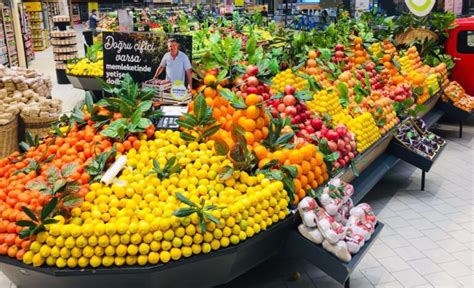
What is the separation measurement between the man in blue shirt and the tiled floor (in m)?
1.54

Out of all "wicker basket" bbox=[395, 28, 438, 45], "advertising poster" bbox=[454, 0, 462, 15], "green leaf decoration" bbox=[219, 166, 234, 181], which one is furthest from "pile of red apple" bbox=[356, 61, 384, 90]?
"advertising poster" bbox=[454, 0, 462, 15]

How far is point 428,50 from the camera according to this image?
7570 millimetres

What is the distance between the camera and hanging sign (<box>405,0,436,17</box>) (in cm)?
778

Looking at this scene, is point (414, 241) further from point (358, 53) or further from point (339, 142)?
point (358, 53)

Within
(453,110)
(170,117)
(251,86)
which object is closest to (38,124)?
(170,117)

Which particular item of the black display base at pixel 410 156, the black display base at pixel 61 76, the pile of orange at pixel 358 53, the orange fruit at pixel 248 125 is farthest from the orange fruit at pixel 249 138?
the black display base at pixel 61 76

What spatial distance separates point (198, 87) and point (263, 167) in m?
1.18

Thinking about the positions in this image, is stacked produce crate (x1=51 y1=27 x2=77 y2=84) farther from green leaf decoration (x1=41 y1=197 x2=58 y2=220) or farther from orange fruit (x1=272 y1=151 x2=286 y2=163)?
green leaf decoration (x1=41 y1=197 x2=58 y2=220)

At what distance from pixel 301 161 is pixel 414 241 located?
155cm

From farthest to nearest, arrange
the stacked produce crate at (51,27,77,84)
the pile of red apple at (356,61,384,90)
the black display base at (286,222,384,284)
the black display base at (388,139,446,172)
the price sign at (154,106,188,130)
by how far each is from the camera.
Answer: the stacked produce crate at (51,27,77,84), the pile of red apple at (356,61,384,90), the black display base at (388,139,446,172), the price sign at (154,106,188,130), the black display base at (286,222,384,284)

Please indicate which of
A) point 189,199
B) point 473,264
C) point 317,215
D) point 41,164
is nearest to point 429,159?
point 473,264

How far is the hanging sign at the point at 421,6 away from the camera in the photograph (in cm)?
778

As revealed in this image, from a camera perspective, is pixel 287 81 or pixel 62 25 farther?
pixel 62 25

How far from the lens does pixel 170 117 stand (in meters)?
3.46
